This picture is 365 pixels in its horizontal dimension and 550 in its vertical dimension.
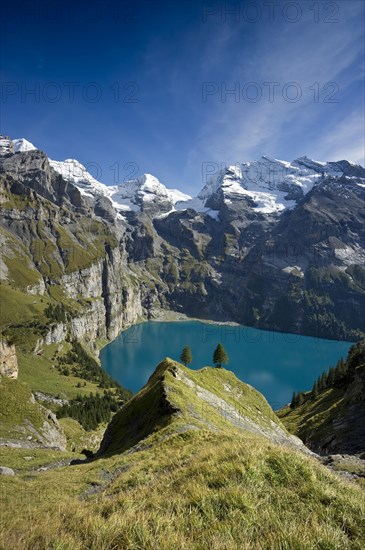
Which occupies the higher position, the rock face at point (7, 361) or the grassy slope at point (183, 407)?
the rock face at point (7, 361)

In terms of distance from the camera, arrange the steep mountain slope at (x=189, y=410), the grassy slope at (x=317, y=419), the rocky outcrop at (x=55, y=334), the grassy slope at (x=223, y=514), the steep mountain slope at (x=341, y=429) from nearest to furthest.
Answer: the grassy slope at (x=223, y=514) < the steep mountain slope at (x=189, y=410) < the steep mountain slope at (x=341, y=429) < the grassy slope at (x=317, y=419) < the rocky outcrop at (x=55, y=334)

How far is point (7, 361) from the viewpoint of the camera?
207ft

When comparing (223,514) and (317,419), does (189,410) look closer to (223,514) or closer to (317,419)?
(223,514)

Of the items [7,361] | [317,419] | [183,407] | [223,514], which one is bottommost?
[223,514]

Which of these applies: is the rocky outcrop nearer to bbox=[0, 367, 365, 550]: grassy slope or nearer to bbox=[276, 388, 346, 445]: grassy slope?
bbox=[276, 388, 346, 445]: grassy slope

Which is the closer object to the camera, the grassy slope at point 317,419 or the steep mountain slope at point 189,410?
the steep mountain slope at point 189,410

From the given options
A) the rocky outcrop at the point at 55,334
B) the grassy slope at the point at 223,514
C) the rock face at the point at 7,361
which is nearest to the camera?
the grassy slope at the point at 223,514

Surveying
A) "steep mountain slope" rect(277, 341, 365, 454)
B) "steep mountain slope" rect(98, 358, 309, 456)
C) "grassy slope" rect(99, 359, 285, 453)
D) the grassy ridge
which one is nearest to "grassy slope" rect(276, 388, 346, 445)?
"steep mountain slope" rect(277, 341, 365, 454)

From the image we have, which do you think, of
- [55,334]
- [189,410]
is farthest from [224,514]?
[55,334]

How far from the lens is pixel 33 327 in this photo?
173 meters

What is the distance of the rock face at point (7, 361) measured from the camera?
60812mm

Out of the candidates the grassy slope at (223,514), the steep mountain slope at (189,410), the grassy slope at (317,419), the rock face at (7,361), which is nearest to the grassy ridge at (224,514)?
the grassy slope at (223,514)

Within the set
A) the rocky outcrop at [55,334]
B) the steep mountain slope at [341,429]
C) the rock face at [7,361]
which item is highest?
the rocky outcrop at [55,334]

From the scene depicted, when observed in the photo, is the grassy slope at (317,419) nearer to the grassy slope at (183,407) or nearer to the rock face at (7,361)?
the grassy slope at (183,407)
